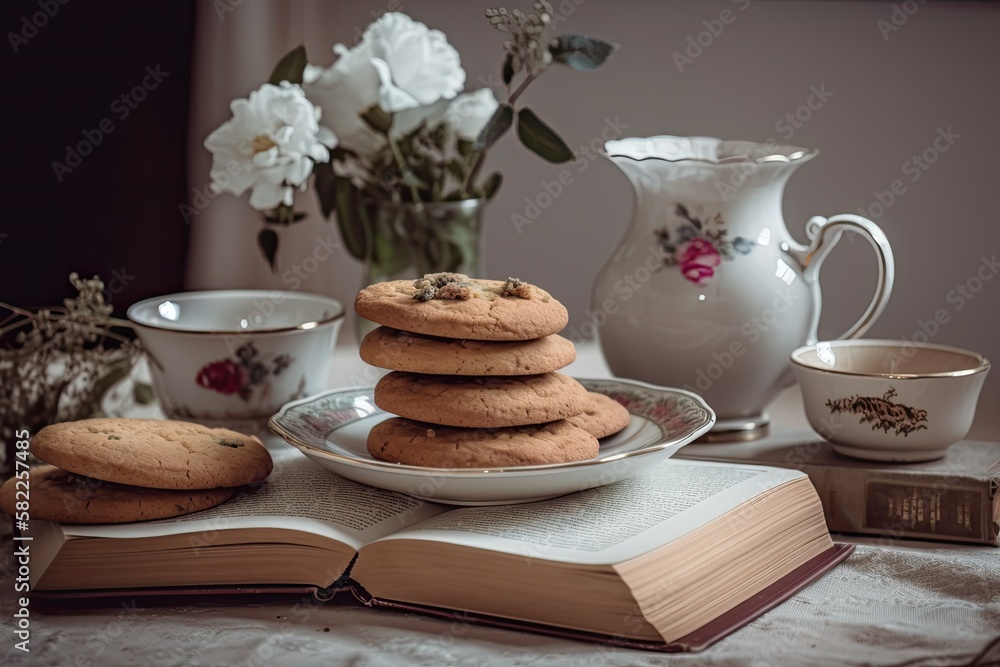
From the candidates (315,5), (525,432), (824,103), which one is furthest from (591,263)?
(525,432)

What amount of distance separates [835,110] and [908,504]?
0.93 meters

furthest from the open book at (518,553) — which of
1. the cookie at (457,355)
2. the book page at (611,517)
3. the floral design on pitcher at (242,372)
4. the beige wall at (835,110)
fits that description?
the beige wall at (835,110)

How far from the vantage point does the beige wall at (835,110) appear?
62.7 inches

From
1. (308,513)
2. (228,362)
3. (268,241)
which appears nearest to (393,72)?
(268,241)

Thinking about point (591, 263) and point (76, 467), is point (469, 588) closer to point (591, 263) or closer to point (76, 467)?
point (76, 467)

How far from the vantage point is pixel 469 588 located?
73 centimetres

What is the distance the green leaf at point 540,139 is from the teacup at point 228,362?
0.95ft

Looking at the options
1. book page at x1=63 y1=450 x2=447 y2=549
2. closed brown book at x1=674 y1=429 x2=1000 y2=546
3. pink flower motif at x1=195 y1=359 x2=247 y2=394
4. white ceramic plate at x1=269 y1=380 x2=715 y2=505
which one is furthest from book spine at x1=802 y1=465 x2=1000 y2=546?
pink flower motif at x1=195 y1=359 x2=247 y2=394

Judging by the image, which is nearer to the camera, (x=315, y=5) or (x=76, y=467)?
(x=76, y=467)

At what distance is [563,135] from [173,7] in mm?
722

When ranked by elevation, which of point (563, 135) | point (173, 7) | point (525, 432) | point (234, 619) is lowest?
point (234, 619)

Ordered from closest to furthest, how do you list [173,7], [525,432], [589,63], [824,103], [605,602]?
[605,602] < [525,432] < [589,63] < [824,103] < [173,7]

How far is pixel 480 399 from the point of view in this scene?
792 millimetres

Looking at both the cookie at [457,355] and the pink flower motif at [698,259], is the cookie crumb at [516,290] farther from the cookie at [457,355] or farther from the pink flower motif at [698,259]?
the pink flower motif at [698,259]
